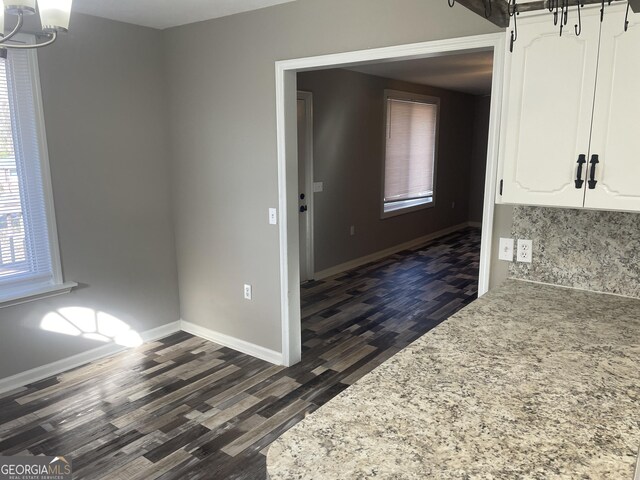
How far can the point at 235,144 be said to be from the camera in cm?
340

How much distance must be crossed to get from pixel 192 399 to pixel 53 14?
90.5 inches

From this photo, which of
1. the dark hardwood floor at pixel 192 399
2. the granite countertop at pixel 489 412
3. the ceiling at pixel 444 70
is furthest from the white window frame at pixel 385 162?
A: the granite countertop at pixel 489 412

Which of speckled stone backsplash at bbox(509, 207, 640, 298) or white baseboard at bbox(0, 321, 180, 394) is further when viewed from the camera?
white baseboard at bbox(0, 321, 180, 394)

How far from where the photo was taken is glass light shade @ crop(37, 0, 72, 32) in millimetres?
1507

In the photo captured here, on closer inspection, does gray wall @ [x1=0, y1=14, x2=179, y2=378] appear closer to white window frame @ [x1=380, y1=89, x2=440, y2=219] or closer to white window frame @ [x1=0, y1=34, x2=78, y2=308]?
white window frame @ [x1=0, y1=34, x2=78, y2=308]

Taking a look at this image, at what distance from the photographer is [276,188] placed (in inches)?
128

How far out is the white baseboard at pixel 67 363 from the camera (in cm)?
310

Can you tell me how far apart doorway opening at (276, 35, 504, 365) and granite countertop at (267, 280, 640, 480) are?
0.89 m

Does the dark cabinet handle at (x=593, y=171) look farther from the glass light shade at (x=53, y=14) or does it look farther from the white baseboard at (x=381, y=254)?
the white baseboard at (x=381, y=254)

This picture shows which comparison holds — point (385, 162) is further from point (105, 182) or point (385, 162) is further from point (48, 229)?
point (48, 229)

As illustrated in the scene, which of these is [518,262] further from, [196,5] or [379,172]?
[379,172]

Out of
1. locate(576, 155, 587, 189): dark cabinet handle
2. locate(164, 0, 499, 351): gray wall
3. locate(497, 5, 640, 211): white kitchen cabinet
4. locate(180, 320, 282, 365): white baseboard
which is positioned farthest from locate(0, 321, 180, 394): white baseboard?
locate(576, 155, 587, 189): dark cabinet handle

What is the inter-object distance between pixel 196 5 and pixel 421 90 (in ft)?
16.0

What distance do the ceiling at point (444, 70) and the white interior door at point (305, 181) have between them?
759 mm
